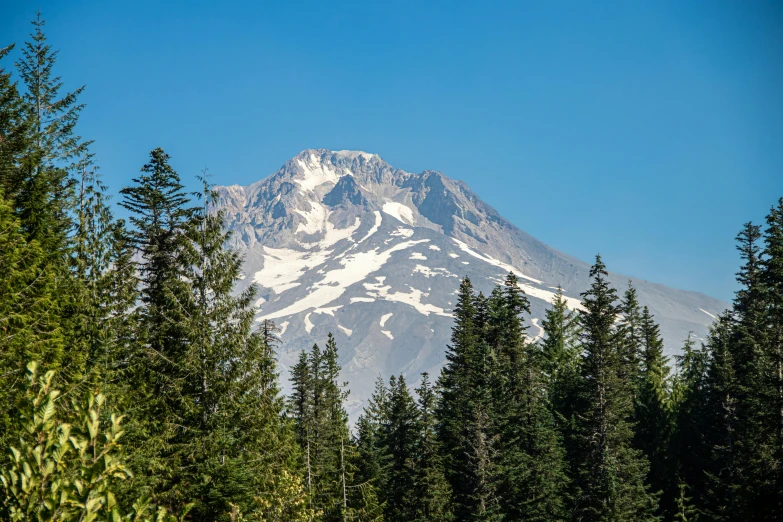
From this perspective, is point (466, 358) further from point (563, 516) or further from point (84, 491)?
point (84, 491)

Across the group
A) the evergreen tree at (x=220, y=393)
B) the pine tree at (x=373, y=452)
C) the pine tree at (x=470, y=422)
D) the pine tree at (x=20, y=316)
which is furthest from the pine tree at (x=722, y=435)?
the pine tree at (x=20, y=316)

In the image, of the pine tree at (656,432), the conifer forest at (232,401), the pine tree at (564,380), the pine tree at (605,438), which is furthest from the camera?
the pine tree at (656,432)

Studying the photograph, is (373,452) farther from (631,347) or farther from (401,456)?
(631,347)

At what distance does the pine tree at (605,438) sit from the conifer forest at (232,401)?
6.4 inches

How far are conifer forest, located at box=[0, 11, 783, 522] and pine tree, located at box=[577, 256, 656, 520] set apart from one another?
162 mm

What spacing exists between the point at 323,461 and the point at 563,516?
18.5 m

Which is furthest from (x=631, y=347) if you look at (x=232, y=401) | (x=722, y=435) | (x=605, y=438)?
(x=232, y=401)

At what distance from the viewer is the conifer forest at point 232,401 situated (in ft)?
48.0

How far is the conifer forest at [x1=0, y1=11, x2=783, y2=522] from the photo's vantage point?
14633 mm

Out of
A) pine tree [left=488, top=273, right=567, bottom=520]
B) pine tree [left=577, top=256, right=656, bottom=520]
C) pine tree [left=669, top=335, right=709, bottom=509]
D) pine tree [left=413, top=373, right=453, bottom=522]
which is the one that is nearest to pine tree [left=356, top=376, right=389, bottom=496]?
pine tree [left=413, top=373, right=453, bottom=522]

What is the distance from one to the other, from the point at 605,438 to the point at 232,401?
86.4 feet

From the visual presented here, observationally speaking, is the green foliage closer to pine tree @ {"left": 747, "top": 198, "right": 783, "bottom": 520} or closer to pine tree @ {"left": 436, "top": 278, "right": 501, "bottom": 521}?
pine tree @ {"left": 747, "top": 198, "right": 783, "bottom": 520}

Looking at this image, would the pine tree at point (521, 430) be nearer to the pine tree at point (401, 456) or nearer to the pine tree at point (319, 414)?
the pine tree at point (401, 456)

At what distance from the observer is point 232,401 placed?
68.1 ft
